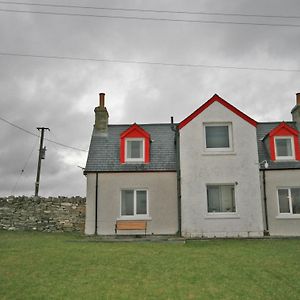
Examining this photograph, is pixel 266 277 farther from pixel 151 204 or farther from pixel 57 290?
pixel 151 204

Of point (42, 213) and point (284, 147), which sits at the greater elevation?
point (284, 147)

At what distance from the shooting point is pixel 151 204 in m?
19.9

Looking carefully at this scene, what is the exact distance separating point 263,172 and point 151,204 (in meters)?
6.67

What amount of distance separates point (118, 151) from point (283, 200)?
1013 centimetres

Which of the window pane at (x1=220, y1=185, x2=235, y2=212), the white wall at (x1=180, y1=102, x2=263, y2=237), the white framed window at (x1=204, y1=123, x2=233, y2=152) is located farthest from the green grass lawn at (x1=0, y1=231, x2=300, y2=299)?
the white framed window at (x1=204, y1=123, x2=233, y2=152)

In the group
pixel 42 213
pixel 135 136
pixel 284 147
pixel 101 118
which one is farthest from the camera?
pixel 42 213

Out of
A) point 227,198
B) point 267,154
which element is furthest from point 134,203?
point 267,154

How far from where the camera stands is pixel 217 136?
19875mm

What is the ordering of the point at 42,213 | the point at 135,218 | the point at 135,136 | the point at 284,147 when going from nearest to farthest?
the point at 135,218 < the point at 284,147 < the point at 135,136 < the point at 42,213

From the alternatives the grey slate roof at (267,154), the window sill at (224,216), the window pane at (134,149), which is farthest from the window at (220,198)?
the window pane at (134,149)

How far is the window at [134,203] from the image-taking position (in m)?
20.0

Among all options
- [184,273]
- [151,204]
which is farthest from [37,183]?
[184,273]

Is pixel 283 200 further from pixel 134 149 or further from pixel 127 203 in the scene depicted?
pixel 134 149

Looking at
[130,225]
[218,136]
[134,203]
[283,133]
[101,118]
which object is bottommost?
[130,225]
